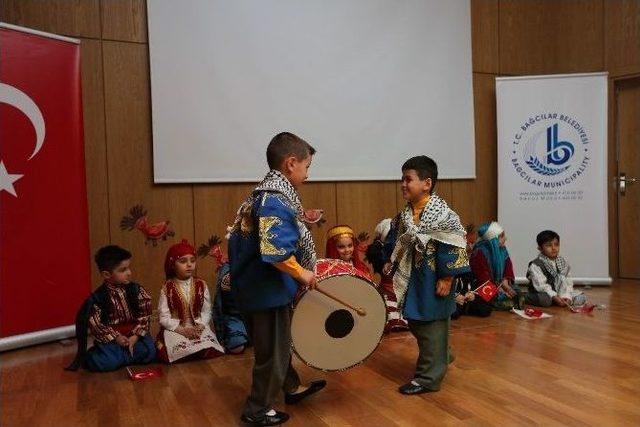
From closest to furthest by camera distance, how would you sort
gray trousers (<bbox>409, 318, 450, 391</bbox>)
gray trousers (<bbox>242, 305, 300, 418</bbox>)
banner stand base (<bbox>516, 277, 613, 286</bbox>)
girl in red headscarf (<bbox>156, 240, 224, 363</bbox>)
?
gray trousers (<bbox>242, 305, 300, 418</bbox>)
gray trousers (<bbox>409, 318, 450, 391</bbox>)
girl in red headscarf (<bbox>156, 240, 224, 363</bbox>)
banner stand base (<bbox>516, 277, 613, 286</bbox>)

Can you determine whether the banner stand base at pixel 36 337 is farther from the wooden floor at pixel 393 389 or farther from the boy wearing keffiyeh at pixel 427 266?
the boy wearing keffiyeh at pixel 427 266

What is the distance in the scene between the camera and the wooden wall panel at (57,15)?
4273 mm

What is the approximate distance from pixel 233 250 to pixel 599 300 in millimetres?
3897

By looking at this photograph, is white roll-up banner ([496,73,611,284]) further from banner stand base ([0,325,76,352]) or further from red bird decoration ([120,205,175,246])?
banner stand base ([0,325,76,352])

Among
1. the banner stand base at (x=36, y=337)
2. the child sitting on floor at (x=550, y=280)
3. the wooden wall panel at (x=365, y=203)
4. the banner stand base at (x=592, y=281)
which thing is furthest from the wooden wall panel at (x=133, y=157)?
the banner stand base at (x=592, y=281)

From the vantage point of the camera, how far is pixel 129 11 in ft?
15.3

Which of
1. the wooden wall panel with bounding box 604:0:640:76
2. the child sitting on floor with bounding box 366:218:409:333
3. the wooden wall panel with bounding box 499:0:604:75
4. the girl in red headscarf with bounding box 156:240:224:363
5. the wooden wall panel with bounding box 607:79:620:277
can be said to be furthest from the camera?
the wooden wall panel with bounding box 499:0:604:75

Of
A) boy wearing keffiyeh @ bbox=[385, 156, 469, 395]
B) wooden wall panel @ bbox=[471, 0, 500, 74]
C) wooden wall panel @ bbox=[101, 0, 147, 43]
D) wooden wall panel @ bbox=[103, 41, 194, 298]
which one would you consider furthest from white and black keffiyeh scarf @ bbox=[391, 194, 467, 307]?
wooden wall panel @ bbox=[471, 0, 500, 74]

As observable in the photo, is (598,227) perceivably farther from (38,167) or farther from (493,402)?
(38,167)

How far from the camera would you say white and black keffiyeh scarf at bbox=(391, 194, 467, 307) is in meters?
2.68

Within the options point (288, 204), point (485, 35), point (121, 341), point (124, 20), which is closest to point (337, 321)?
point (288, 204)

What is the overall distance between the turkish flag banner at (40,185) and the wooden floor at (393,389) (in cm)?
36

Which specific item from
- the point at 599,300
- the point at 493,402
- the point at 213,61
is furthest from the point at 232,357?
the point at 599,300

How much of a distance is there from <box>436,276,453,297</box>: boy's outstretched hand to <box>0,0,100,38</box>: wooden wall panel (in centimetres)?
353
